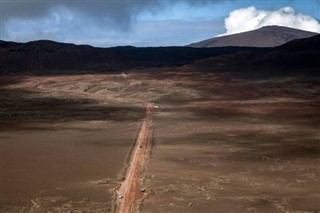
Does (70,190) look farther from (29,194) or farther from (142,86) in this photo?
(142,86)

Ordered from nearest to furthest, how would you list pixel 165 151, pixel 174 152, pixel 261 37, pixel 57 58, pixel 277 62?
pixel 174 152
pixel 165 151
pixel 277 62
pixel 57 58
pixel 261 37

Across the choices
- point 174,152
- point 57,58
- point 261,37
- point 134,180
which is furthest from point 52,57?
point 261,37

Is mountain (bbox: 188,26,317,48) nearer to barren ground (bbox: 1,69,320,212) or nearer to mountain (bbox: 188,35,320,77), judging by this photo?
mountain (bbox: 188,35,320,77)

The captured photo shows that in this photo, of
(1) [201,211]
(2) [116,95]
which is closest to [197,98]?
(2) [116,95]

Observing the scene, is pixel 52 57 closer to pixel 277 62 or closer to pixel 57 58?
pixel 57 58

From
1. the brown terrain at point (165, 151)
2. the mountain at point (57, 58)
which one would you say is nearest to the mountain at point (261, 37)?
the mountain at point (57, 58)
